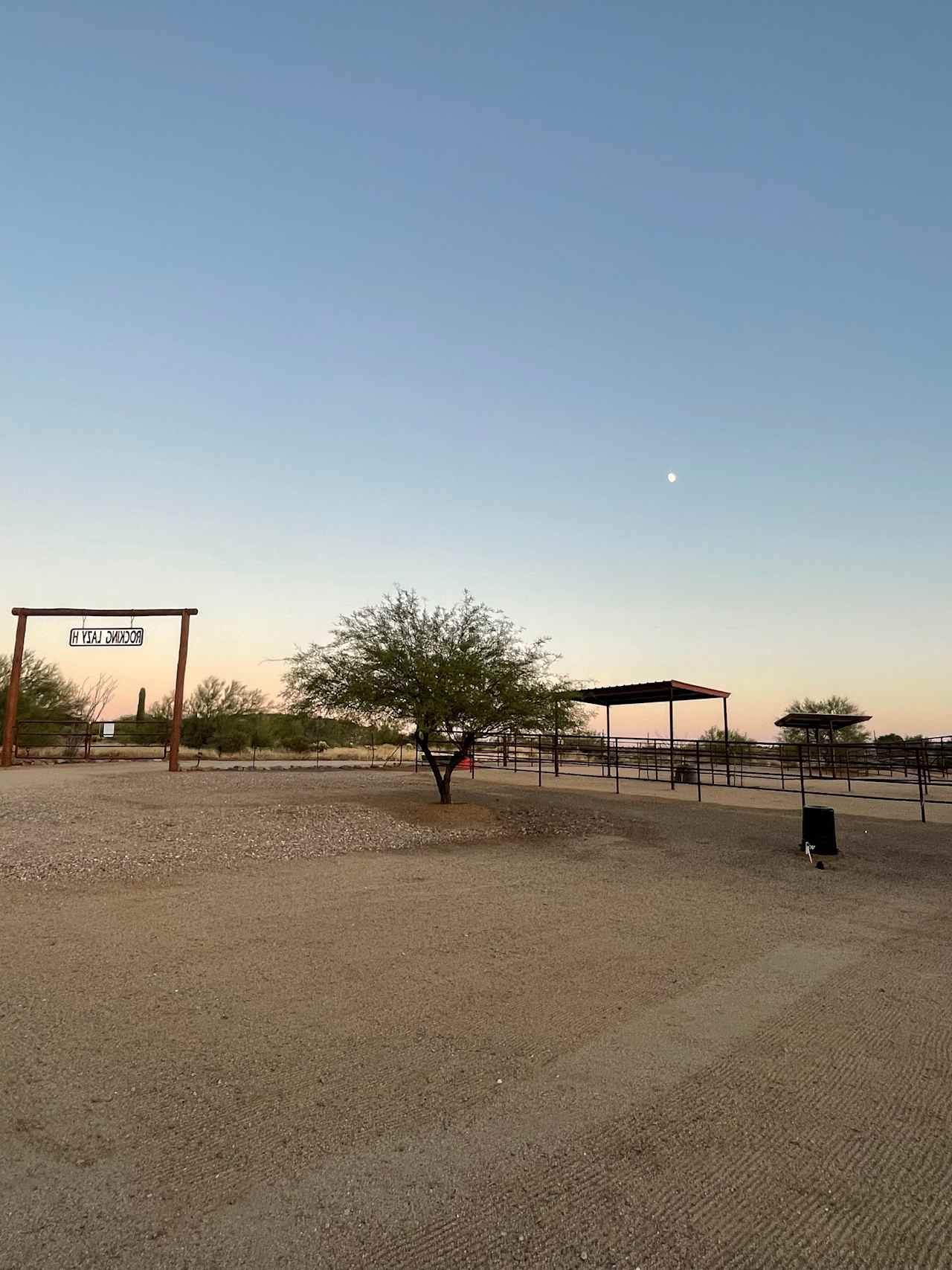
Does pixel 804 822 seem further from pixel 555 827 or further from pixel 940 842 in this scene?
pixel 555 827

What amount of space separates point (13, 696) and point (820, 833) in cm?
2681

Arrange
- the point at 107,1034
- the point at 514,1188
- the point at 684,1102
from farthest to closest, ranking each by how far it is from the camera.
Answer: the point at 107,1034
the point at 684,1102
the point at 514,1188

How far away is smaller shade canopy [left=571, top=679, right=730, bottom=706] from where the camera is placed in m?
25.1

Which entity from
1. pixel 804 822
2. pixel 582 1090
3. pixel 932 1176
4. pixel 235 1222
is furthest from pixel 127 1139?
pixel 804 822

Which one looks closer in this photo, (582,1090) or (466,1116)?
(466,1116)

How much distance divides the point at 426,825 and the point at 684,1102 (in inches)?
442

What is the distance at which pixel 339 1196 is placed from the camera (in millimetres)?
2953

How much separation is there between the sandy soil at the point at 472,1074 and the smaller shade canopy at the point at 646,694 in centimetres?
1581

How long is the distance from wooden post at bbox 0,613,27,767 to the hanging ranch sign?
2024 mm

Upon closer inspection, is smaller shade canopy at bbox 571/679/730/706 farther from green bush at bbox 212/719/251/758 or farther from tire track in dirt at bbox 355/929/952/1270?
green bush at bbox 212/719/251/758

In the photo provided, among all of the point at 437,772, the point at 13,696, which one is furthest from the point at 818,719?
the point at 13,696

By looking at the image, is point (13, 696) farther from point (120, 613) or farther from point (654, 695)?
point (654, 695)

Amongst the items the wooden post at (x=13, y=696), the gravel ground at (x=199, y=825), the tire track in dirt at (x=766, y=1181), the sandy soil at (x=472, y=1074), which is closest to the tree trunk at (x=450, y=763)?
the gravel ground at (x=199, y=825)

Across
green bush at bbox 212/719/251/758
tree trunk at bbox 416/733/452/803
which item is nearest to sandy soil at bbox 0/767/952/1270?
tree trunk at bbox 416/733/452/803
